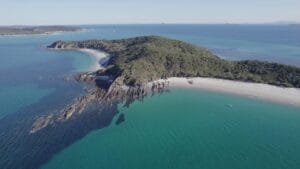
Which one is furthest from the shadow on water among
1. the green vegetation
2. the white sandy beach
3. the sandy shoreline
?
the white sandy beach

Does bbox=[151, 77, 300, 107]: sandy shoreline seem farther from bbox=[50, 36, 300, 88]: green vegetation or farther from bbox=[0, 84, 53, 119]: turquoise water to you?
bbox=[0, 84, 53, 119]: turquoise water

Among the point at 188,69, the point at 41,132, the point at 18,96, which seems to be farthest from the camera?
the point at 188,69

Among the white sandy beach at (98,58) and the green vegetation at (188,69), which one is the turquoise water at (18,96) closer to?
the green vegetation at (188,69)

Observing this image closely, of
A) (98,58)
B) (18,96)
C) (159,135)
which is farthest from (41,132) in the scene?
(98,58)

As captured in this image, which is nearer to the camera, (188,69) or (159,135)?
(159,135)

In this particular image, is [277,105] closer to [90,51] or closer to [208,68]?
[208,68]

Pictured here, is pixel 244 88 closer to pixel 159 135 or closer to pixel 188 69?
pixel 188 69
